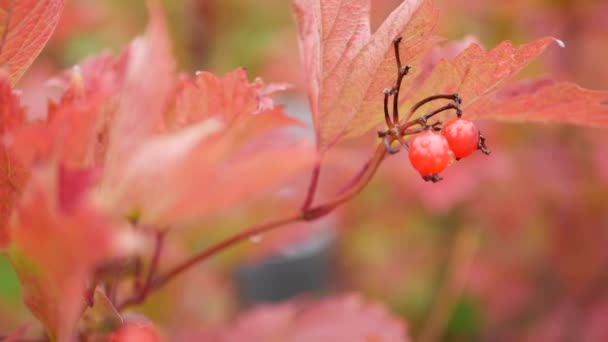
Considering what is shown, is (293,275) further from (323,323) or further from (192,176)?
(192,176)

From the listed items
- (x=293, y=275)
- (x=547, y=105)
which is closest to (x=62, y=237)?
(x=547, y=105)

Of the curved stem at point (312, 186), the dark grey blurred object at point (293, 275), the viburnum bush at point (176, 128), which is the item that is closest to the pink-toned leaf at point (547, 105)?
the viburnum bush at point (176, 128)

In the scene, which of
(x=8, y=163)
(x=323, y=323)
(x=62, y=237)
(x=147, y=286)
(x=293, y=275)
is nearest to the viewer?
(x=62, y=237)

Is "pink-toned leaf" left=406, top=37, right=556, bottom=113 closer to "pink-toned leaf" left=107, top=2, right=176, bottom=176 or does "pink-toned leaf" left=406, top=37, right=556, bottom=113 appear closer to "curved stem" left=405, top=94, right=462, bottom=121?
"curved stem" left=405, top=94, right=462, bottom=121

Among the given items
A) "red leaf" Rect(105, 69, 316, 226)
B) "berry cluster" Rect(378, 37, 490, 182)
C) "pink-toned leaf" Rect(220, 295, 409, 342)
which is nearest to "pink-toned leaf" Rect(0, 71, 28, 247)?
"red leaf" Rect(105, 69, 316, 226)

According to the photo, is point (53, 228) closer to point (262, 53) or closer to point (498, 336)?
point (262, 53)

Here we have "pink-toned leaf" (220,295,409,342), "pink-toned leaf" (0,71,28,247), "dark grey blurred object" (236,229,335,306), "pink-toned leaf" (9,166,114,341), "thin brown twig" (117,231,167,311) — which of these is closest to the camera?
"pink-toned leaf" (9,166,114,341)

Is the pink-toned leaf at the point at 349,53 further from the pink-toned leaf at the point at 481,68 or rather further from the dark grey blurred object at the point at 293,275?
the dark grey blurred object at the point at 293,275
